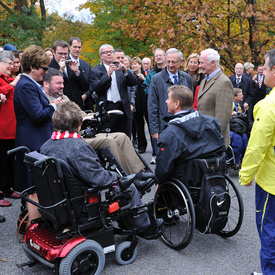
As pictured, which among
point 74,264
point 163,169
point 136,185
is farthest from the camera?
point 136,185

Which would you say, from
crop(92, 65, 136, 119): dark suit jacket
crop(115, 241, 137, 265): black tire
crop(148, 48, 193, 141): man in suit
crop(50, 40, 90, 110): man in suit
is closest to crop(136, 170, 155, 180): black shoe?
crop(115, 241, 137, 265): black tire

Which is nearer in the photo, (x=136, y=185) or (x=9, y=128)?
(x=136, y=185)

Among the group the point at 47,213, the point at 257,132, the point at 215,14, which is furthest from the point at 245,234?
the point at 215,14

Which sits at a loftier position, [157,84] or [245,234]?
[157,84]

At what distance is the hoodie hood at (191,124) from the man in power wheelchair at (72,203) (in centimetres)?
77

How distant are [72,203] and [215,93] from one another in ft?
8.34

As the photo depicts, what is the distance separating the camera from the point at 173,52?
5.23 m

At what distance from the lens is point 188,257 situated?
355cm

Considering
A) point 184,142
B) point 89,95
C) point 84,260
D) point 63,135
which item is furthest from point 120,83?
point 84,260

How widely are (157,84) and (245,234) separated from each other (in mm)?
2478

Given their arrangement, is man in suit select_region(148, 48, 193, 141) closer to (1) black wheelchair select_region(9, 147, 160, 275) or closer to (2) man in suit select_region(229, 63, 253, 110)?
(1) black wheelchair select_region(9, 147, 160, 275)

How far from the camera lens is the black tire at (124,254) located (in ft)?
11.0

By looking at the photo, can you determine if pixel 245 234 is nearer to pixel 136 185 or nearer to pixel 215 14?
pixel 136 185

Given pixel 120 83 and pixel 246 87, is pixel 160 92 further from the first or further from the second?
pixel 246 87
